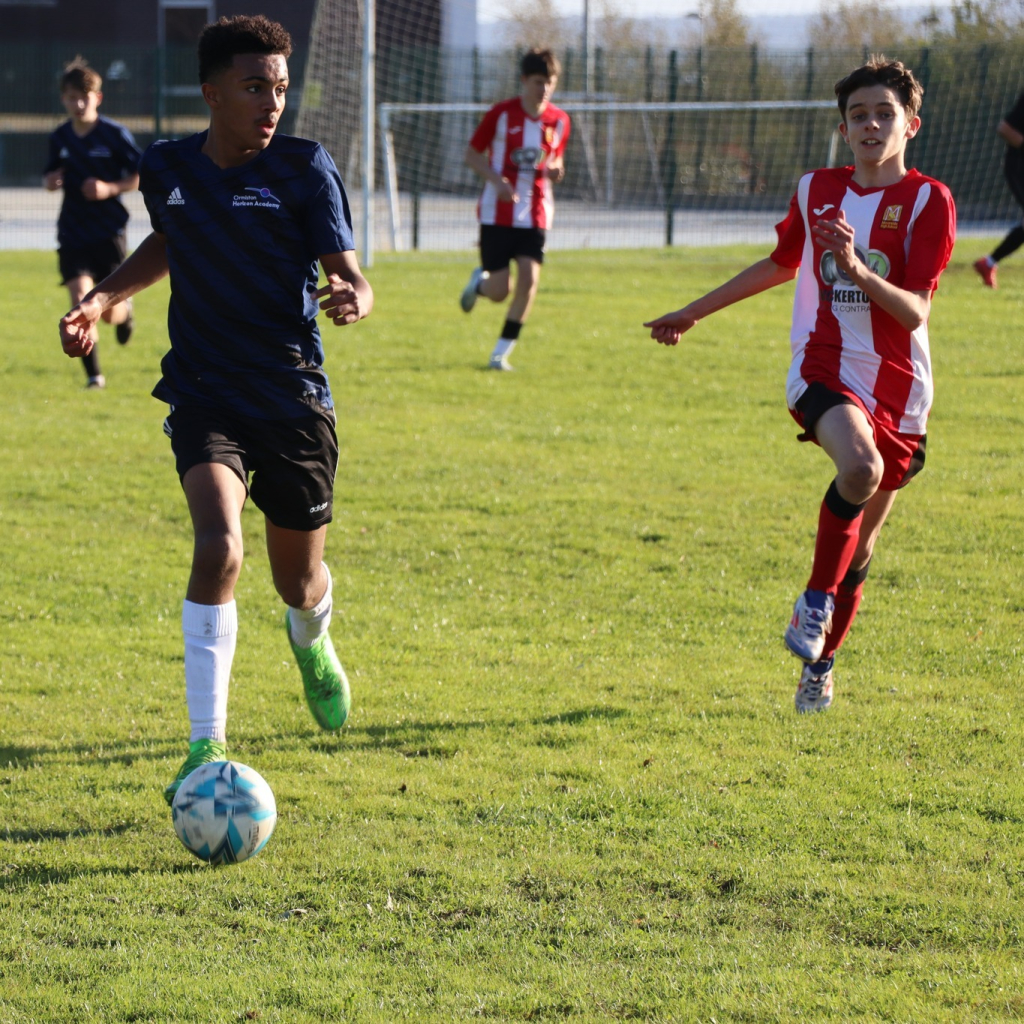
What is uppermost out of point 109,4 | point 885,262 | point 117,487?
point 109,4

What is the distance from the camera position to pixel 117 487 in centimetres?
794

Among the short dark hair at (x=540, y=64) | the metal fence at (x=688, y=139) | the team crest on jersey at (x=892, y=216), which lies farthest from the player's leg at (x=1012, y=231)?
the team crest on jersey at (x=892, y=216)

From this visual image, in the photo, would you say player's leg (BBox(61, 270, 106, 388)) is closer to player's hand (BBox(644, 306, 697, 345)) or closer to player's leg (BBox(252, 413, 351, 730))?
player's leg (BBox(252, 413, 351, 730))

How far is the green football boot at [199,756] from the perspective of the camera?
3623 mm

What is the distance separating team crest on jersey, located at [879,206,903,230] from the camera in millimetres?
4484

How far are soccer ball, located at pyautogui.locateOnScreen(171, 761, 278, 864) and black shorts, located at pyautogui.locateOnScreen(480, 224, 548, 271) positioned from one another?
8.40m

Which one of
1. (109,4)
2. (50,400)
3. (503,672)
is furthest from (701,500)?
(109,4)

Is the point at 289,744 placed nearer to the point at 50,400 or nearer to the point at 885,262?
the point at 885,262

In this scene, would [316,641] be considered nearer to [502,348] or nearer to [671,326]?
[671,326]

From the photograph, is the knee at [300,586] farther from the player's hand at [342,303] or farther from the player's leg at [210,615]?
the player's hand at [342,303]

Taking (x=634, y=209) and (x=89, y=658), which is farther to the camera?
(x=634, y=209)

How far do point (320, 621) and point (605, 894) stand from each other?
4.75 feet

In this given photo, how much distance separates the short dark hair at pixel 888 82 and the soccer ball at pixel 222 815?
9.11 feet

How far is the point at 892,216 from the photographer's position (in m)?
4.49
